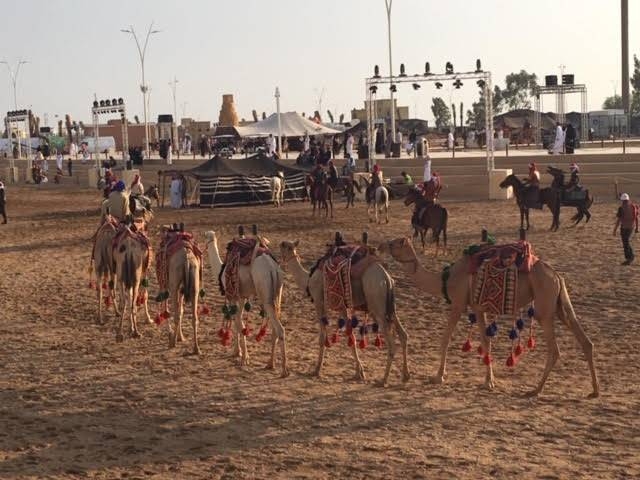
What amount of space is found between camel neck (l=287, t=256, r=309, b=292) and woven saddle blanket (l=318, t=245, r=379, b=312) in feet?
1.72

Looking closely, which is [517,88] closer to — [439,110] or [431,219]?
[439,110]

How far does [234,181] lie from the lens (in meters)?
34.1

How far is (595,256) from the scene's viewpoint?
1894 cm

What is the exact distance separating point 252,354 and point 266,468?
4116 millimetres

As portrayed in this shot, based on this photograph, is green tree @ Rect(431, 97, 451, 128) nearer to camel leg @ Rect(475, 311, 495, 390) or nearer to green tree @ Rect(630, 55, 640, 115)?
green tree @ Rect(630, 55, 640, 115)

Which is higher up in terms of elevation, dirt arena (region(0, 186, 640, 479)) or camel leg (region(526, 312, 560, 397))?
camel leg (region(526, 312, 560, 397))

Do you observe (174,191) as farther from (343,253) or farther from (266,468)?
(266,468)

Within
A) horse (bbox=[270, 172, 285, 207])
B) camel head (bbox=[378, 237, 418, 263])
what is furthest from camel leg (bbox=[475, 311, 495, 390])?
horse (bbox=[270, 172, 285, 207])

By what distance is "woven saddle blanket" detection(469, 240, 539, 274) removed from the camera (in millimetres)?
9695

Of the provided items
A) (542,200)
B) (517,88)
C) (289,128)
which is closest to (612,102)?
(517,88)

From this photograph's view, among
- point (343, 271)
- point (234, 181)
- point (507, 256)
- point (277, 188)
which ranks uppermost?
point (234, 181)

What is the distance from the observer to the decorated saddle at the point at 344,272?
10117 mm

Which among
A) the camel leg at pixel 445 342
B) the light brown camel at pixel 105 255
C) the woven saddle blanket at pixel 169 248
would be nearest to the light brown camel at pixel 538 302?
the camel leg at pixel 445 342

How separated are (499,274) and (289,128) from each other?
46232mm
